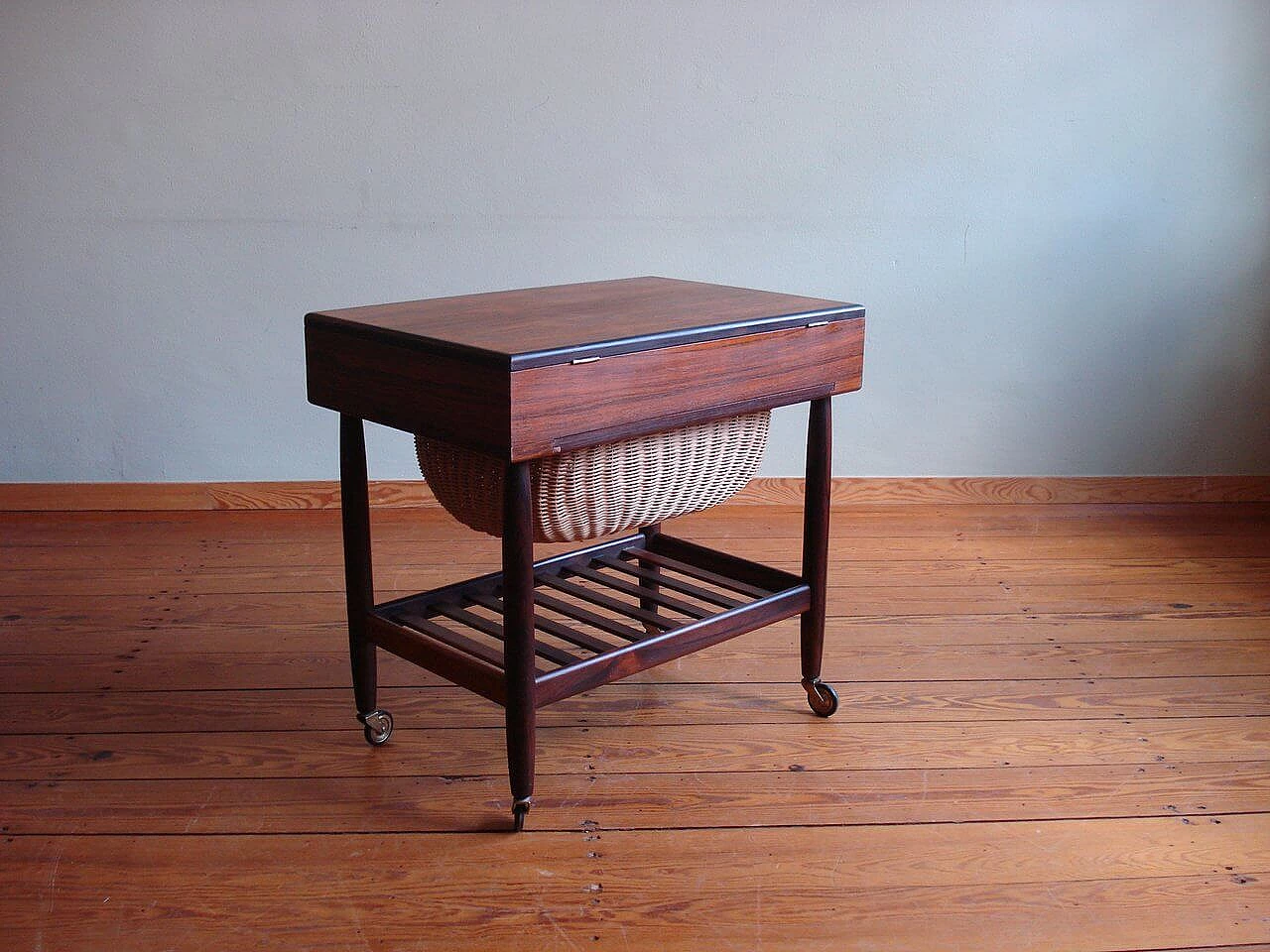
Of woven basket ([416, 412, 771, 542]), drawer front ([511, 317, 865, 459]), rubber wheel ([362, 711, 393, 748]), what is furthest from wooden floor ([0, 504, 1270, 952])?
drawer front ([511, 317, 865, 459])

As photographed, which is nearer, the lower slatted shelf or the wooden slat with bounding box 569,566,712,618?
the lower slatted shelf

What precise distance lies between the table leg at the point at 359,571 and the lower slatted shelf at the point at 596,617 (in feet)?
0.11

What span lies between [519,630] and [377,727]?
425 millimetres

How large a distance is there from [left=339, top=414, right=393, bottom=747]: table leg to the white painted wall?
1.24 meters

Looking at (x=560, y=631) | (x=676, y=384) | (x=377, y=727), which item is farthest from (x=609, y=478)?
(x=377, y=727)

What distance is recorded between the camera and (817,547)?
6.68 ft

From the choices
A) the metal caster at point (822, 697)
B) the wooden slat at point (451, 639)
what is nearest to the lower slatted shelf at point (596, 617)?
the wooden slat at point (451, 639)

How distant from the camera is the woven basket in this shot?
176 cm

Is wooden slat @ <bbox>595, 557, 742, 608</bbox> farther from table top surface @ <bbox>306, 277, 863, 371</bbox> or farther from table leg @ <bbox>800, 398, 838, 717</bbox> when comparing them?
table top surface @ <bbox>306, 277, 863, 371</bbox>

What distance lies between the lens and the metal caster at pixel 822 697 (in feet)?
6.81

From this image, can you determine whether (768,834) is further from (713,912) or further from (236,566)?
(236,566)

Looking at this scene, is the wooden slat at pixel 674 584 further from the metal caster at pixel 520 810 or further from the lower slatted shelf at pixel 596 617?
the metal caster at pixel 520 810

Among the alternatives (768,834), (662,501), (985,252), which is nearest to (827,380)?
(662,501)

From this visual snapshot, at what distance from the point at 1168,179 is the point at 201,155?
2.23 metres
